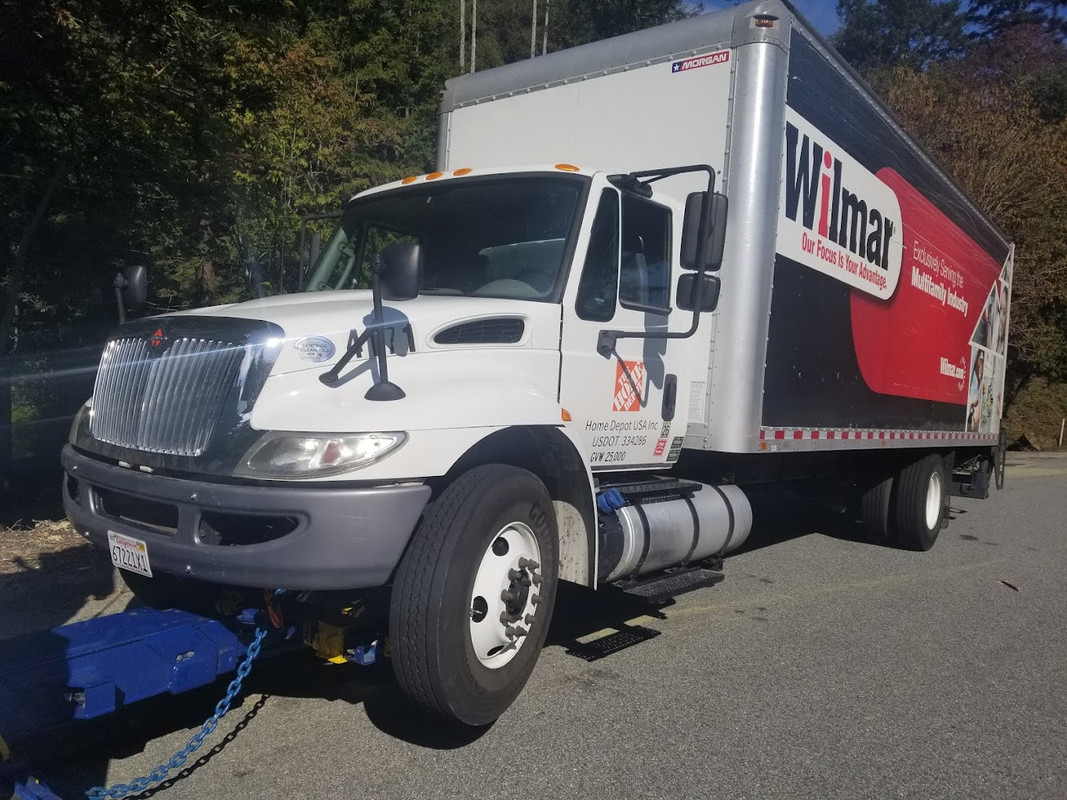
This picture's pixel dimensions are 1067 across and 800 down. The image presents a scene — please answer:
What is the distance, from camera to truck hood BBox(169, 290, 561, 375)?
3557mm

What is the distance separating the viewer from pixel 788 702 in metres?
4.56

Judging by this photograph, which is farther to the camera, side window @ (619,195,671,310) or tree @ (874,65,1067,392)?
tree @ (874,65,1067,392)

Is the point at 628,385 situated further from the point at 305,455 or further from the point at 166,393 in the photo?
the point at 166,393

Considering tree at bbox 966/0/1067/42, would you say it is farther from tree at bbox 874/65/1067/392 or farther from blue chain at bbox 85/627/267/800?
blue chain at bbox 85/627/267/800

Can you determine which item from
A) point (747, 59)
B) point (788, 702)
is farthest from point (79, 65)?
point (788, 702)

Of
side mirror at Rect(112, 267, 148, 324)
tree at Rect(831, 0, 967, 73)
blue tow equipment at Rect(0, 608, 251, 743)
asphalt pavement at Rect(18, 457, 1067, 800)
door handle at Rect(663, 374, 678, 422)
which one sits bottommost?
asphalt pavement at Rect(18, 457, 1067, 800)

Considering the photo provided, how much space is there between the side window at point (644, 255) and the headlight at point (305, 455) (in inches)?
80.5

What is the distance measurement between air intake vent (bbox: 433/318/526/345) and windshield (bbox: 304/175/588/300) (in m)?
0.26

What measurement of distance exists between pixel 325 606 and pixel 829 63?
16.5ft

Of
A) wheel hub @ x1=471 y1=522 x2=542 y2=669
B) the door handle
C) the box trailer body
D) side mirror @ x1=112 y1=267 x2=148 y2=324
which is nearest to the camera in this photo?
wheel hub @ x1=471 y1=522 x2=542 y2=669

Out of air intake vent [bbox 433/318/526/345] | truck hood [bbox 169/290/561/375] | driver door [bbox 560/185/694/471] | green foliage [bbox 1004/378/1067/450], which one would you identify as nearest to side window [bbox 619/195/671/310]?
driver door [bbox 560/185/694/471]

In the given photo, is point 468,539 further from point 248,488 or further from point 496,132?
point 496,132

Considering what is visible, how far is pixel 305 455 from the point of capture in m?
3.29

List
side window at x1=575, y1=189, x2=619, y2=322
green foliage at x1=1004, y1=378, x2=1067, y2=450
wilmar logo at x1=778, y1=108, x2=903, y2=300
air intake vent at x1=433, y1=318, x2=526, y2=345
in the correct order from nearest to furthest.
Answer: air intake vent at x1=433, y1=318, x2=526, y2=345 → side window at x1=575, y1=189, x2=619, y2=322 → wilmar logo at x1=778, y1=108, x2=903, y2=300 → green foliage at x1=1004, y1=378, x2=1067, y2=450
